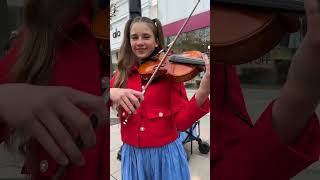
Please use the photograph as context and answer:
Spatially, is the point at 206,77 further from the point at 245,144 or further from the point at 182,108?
the point at 182,108

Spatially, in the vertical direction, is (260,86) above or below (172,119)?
above

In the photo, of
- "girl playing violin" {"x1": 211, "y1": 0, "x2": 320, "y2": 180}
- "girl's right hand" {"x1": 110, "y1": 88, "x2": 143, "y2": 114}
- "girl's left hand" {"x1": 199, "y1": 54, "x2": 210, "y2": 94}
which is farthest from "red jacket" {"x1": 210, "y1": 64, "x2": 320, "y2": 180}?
"girl's right hand" {"x1": 110, "y1": 88, "x2": 143, "y2": 114}

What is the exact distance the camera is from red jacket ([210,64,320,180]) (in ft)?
1.56

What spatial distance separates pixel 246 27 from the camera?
Answer: 48cm

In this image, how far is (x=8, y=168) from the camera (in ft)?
1.47

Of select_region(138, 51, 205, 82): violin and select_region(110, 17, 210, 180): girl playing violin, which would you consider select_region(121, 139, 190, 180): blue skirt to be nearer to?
select_region(110, 17, 210, 180): girl playing violin

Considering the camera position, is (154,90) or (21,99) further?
(154,90)

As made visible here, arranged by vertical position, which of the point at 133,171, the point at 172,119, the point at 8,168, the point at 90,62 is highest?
the point at 90,62

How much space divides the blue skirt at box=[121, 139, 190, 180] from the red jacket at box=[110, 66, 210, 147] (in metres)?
0.03

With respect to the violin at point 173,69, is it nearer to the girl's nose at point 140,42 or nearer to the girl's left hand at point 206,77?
the girl's nose at point 140,42

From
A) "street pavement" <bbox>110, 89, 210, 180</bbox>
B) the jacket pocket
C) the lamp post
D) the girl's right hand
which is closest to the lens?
the lamp post

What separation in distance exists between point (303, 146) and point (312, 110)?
5cm

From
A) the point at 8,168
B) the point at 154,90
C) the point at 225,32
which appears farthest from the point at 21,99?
the point at 154,90

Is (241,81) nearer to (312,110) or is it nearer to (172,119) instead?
(312,110)
